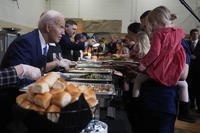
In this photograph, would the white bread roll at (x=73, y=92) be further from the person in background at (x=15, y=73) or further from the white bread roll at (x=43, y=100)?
the person in background at (x=15, y=73)

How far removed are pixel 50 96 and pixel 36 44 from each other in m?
1.14

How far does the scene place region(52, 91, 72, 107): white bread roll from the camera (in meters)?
0.92

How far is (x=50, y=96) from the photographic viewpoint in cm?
97

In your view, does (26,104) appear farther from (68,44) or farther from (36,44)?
(68,44)

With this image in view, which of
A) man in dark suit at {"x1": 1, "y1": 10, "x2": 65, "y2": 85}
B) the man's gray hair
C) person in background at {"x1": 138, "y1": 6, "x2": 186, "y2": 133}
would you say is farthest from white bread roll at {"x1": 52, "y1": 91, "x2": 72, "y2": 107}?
the man's gray hair

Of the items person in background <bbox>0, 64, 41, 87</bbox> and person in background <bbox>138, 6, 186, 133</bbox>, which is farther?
person in background <bbox>138, 6, 186, 133</bbox>

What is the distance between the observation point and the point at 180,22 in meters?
10.6

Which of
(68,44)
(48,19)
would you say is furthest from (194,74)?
(48,19)

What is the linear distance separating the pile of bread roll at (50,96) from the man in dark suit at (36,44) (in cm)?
76

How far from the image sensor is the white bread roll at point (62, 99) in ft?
3.02

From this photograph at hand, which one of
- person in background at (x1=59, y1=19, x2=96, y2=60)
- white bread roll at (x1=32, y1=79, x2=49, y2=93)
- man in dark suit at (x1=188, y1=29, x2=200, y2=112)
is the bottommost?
man in dark suit at (x1=188, y1=29, x2=200, y2=112)

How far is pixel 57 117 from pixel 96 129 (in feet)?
0.80

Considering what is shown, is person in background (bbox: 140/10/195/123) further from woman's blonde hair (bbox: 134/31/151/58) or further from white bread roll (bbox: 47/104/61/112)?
white bread roll (bbox: 47/104/61/112)

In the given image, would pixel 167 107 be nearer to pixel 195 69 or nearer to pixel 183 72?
pixel 183 72
